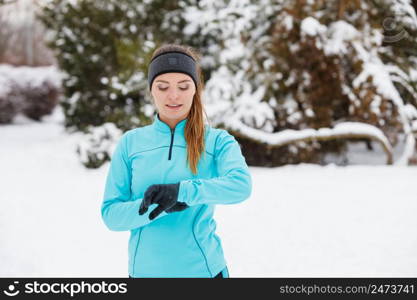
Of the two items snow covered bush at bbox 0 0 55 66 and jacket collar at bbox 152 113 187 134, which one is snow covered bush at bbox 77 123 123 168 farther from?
snow covered bush at bbox 0 0 55 66

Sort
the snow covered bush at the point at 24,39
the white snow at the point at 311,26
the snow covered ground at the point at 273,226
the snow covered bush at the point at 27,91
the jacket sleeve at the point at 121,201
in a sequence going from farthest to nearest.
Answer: the snow covered bush at the point at 24,39
the snow covered bush at the point at 27,91
the white snow at the point at 311,26
the snow covered ground at the point at 273,226
the jacket sleeve at the point at 121,201

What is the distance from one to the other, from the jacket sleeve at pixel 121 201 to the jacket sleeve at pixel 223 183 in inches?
6.2

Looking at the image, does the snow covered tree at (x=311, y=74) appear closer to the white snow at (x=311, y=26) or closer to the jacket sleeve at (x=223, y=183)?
the white snow at (x=311, y=26)

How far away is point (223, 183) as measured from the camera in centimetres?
153

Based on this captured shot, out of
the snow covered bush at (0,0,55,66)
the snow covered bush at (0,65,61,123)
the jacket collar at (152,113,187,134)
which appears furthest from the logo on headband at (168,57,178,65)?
the snow covered bush at (0,0,55,66)

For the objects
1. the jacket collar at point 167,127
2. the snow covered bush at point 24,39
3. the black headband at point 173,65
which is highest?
the snow covered bush at point 24,39

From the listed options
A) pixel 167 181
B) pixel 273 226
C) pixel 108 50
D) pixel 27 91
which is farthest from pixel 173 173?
pixel 27 91

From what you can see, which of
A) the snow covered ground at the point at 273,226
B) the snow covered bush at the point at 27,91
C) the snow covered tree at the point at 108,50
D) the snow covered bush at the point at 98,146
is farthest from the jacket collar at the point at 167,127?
the snow covered bush at the point at 27,91

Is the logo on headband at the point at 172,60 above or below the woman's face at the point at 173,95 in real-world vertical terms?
above

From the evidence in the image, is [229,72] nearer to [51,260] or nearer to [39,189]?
[39,189]

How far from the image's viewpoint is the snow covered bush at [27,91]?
640 inches

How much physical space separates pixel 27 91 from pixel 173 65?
1731 cm

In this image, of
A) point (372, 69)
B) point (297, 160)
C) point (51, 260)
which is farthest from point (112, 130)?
point (372, 69)

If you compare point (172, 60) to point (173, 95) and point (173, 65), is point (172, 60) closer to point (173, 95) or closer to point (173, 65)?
point (173, 65)
